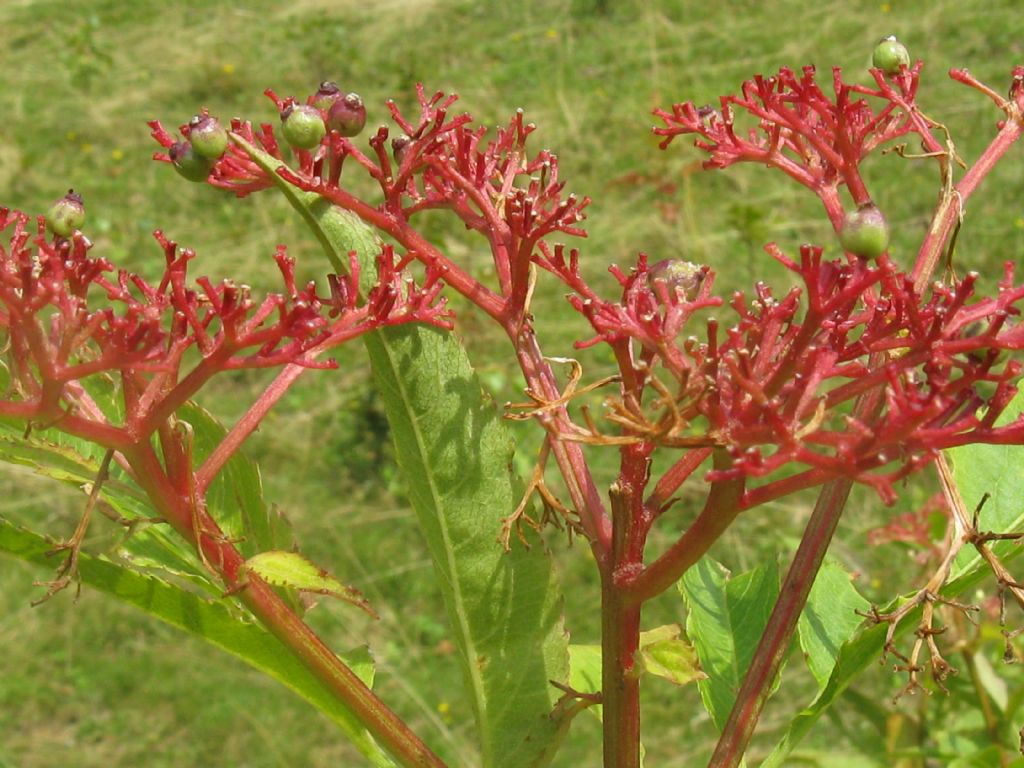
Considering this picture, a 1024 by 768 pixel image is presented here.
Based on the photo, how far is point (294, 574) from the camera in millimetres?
988

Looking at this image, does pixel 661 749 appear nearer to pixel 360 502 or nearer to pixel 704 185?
pixel 360 502

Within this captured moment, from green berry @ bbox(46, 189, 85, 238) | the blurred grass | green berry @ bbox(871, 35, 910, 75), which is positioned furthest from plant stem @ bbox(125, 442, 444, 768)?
the blurred grass

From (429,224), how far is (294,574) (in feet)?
13.0

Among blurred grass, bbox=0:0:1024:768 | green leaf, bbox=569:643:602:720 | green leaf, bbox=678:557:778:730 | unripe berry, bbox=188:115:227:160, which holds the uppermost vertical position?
unripe berry, bbox=188:115:227:160

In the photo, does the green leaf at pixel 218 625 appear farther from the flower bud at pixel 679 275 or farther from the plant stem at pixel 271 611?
the flower bud at pixel 679 275

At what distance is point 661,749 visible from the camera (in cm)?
394

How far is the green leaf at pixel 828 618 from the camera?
1.25 meters

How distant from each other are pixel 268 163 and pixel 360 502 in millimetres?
4096

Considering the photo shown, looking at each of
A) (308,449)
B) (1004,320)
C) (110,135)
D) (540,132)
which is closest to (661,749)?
(308,449)

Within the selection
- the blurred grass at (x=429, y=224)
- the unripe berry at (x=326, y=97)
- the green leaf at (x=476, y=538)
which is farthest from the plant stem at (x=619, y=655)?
the blurred grass at (x=429, y=224)

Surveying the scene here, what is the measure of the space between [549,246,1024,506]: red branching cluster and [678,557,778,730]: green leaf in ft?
1.56

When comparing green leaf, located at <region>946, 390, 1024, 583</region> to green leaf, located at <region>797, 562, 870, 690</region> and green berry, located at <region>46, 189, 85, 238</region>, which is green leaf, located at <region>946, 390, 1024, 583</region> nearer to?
green leaf, located at <region>797, 562, 870, 690</region>

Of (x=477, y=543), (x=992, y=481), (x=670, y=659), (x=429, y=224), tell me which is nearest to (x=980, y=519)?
(x=992, y=481)

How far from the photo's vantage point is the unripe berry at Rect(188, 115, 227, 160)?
3.50ft
